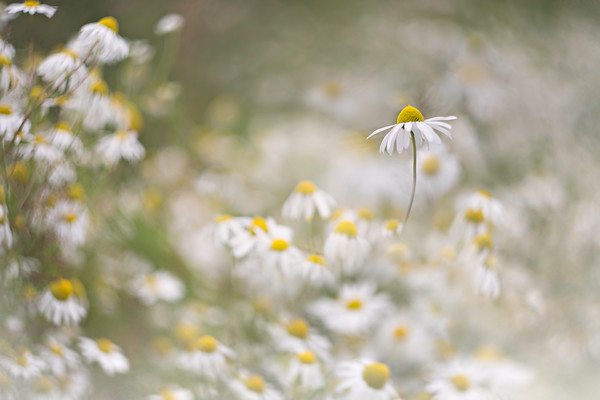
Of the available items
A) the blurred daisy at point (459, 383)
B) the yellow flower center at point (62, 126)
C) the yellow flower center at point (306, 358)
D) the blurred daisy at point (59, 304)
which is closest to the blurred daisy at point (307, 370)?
the yellow flower center at point (306, 358)

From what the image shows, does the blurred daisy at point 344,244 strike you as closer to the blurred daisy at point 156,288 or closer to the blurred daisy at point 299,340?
the blurred daisy at point 299,340

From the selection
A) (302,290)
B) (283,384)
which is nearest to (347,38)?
(302,290)

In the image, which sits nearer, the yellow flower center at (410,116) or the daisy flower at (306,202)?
the yellow flower center at (410,116)

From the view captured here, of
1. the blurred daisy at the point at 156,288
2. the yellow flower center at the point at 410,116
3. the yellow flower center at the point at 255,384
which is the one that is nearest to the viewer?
the yellow flower center at the point at 410,116

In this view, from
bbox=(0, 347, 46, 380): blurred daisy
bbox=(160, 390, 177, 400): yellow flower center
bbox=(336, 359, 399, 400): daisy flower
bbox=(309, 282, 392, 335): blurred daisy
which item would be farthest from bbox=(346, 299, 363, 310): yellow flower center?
bbox=(0, 347, 46, 380): blurred daisy

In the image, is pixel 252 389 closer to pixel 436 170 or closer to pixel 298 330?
pixel 298 330

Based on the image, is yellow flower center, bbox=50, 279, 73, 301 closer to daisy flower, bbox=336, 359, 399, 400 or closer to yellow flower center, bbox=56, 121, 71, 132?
yellow flower center, bbox=56, 121, 71, 132
